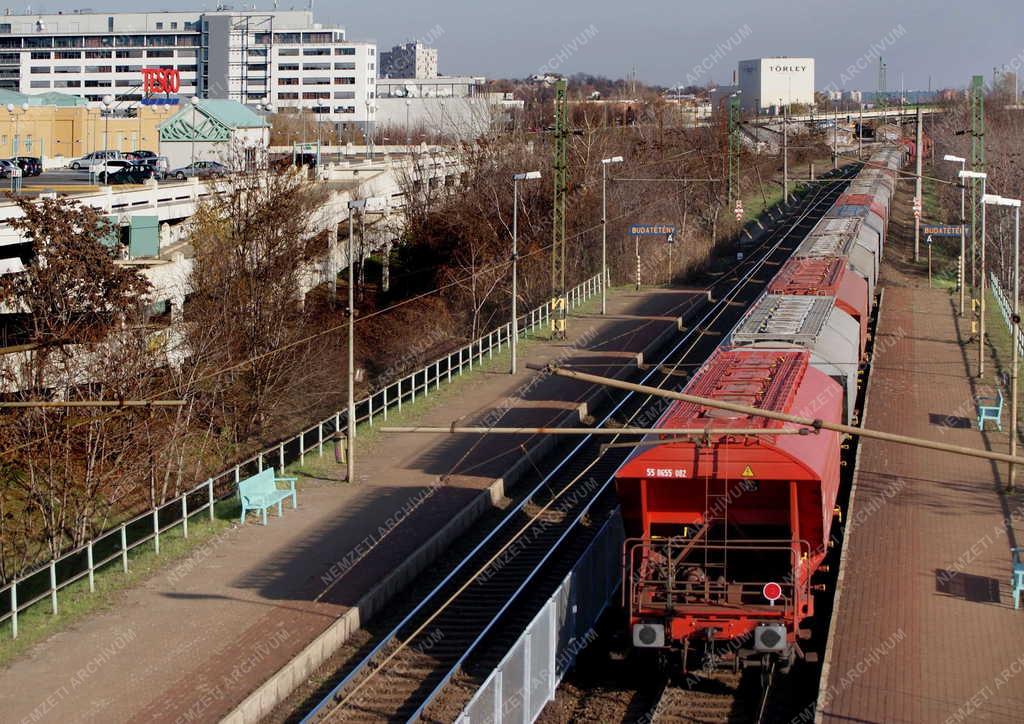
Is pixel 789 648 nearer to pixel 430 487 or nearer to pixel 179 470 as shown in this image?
pixel 430 487

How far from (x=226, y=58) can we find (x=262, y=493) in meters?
135

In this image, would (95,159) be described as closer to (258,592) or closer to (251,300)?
(251,300)

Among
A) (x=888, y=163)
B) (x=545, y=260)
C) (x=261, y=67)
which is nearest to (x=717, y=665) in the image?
(x=545, y=260)

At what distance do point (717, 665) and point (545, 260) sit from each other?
3632cm

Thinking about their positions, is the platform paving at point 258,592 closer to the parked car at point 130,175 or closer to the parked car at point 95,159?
the parked car at point 130,175

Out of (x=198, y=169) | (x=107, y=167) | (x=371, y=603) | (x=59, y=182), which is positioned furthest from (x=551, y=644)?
(x=198, y=169)

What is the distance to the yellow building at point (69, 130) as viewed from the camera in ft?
252

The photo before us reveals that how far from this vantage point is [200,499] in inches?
1117

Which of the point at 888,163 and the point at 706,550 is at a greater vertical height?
the point at 888,163

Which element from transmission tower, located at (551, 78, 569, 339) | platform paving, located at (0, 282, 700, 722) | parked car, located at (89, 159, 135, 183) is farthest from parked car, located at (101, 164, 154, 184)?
platform paving, located at (0, 282, 700, 722)

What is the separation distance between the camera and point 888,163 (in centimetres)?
6944

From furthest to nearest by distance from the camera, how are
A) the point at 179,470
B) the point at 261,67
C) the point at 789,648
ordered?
1. the point at 261,67
2. the point at 179,470
3. the point at 789,648

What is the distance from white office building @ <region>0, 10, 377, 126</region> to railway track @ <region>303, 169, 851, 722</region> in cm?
12267

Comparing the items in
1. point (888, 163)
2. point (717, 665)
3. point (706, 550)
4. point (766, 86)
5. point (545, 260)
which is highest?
point (766, 86)
